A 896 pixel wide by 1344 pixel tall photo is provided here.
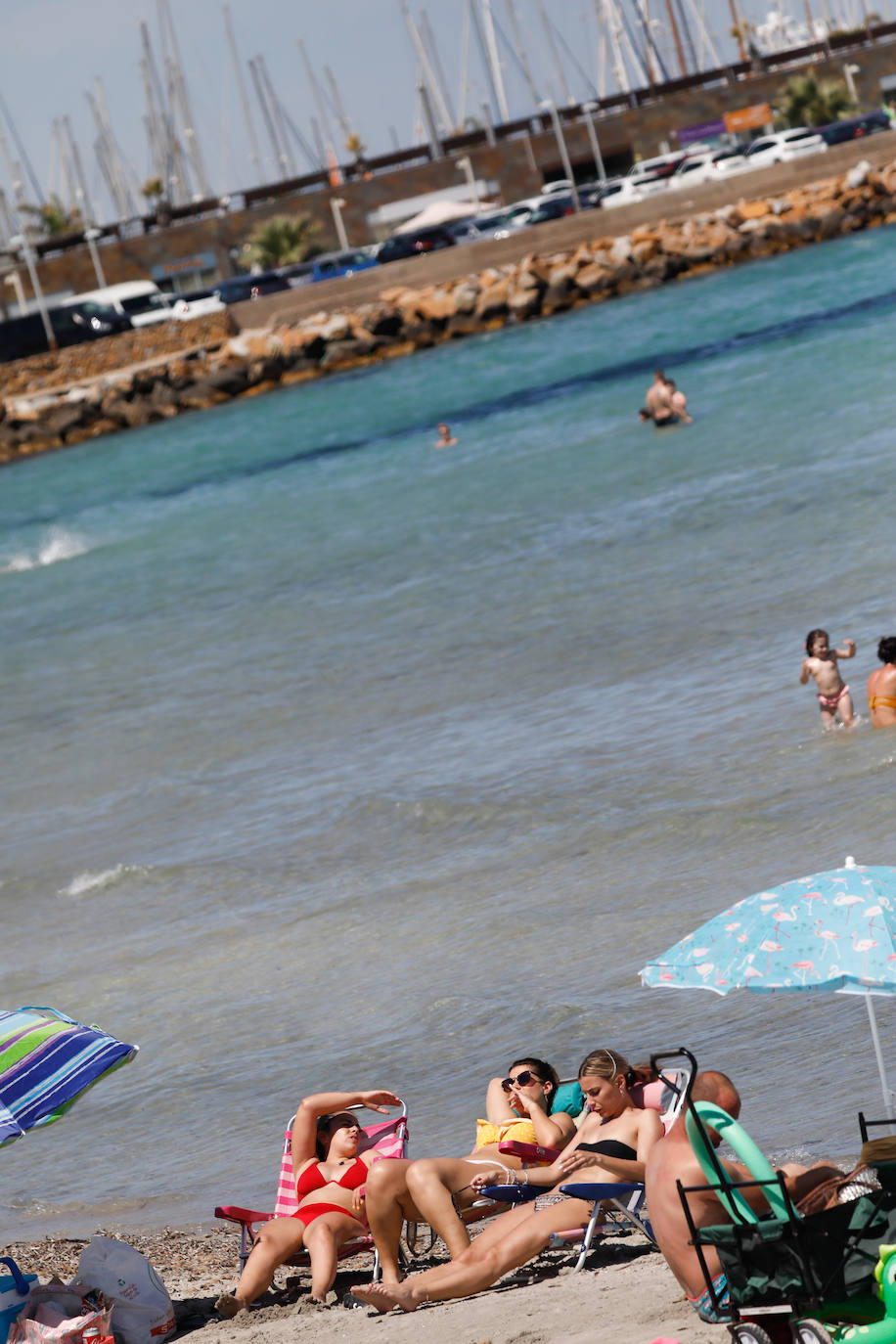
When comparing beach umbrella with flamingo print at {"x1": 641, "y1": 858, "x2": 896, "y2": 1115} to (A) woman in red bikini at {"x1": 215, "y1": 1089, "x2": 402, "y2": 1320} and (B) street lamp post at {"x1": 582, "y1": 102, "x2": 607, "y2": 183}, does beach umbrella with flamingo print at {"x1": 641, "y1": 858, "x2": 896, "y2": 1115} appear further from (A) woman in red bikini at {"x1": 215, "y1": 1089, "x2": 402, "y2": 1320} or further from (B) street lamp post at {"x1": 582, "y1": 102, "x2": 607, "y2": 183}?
(B) street lamp post at {"x1": 582, "y1": 102, "x2": 607, "y2": 183}

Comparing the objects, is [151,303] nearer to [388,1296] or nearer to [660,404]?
[660,404]

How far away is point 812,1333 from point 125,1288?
7.81 ft

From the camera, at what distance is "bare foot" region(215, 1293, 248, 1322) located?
561 centimetres

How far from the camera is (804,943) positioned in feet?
15.0

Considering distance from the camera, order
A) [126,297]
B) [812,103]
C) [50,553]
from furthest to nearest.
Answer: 1. [812,103]
2. [126,297]
3. [50,553]

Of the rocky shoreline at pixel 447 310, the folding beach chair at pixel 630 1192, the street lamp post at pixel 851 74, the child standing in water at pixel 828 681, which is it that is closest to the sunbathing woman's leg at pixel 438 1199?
the folding beach chair at pixel 630 1192

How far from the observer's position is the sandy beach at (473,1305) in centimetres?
467

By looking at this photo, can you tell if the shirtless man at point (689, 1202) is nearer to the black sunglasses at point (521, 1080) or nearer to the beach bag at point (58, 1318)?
the black sunglasses at point (521, 1080)

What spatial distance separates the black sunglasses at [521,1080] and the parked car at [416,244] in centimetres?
4706

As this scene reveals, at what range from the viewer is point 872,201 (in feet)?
155

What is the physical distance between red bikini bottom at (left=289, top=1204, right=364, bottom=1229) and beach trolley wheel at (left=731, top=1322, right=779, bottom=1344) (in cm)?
197

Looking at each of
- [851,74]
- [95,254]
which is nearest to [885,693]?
[95,254]

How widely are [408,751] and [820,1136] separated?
7611mm

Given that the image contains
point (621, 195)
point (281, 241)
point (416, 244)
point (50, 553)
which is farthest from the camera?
point (281, 241)
